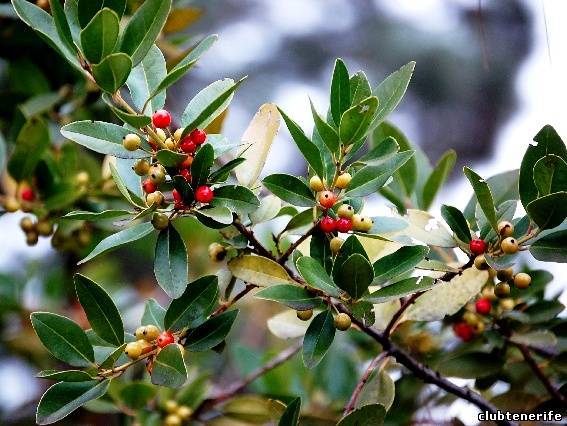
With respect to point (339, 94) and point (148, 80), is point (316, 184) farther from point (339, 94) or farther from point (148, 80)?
point (148, 80)

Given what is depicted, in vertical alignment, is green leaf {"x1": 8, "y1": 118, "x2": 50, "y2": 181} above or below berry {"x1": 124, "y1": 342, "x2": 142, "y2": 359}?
above

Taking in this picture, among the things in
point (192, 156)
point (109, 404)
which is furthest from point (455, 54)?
point (192, 156)

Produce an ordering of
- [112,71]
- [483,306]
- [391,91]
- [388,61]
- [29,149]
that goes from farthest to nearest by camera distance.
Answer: [388,61], [29,149], [483,306], [391,91], [112,71]

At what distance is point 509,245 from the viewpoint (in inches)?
35.2

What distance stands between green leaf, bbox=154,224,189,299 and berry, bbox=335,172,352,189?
0.67ft

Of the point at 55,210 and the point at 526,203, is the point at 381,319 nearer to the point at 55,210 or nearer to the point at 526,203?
the point at 526,203

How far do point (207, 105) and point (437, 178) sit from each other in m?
0.58

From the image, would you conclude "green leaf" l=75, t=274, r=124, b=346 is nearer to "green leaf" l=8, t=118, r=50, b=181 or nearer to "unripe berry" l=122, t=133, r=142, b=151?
"unripe berry" l=122, t=133, r=142, b=151

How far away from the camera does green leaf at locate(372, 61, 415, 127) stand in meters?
0.90

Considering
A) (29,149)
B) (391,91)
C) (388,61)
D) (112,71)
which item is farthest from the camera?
(388,61)

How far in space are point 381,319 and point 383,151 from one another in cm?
31

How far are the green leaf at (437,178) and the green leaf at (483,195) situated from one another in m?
0.39

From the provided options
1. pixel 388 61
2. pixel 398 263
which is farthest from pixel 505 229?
pixel 388 61

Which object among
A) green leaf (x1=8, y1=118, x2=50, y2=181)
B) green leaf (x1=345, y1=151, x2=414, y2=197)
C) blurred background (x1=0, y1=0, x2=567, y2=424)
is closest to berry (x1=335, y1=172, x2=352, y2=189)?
A: green leaf (x1=345, y1=151, x2=414, y2=197)
